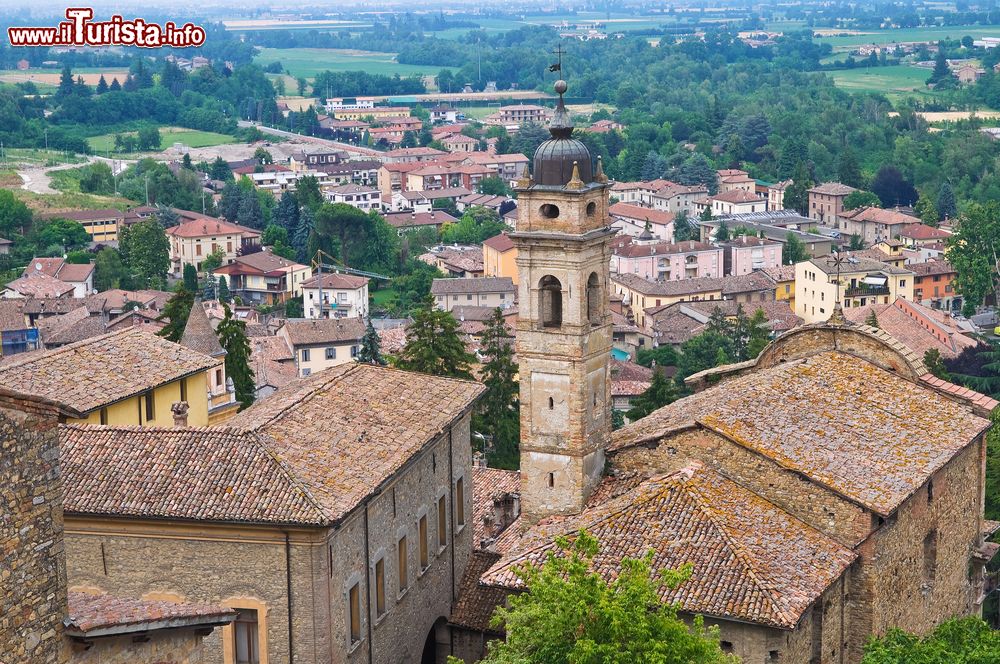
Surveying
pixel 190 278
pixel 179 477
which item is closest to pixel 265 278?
pixel 190 278

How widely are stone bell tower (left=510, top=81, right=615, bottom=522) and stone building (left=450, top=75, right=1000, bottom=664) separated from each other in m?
0.03

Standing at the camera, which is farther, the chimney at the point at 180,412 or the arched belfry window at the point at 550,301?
the chimney at the point at 180,412

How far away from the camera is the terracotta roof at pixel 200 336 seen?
4422cm

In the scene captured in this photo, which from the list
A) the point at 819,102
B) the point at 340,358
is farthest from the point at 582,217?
the point at 819,102

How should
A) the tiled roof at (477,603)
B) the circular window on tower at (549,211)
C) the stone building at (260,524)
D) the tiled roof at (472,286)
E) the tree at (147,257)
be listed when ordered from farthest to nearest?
the tree at (147,257)
the tiled roof at (472,286)
the tiled roof at (477,603)
the circular window on tower at (549,211)
the stone building at (260,524)

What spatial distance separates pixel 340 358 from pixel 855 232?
2299 inches

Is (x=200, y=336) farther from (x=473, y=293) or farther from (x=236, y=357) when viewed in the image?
(x=473, y=293)

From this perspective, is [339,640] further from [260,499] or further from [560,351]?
[560,351]

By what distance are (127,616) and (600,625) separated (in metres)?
8.02

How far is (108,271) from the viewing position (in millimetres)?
103938

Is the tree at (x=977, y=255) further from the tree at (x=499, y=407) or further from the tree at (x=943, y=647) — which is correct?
the tree at (x=943, y=647)

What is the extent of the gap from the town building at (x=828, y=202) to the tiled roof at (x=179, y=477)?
110931 mm

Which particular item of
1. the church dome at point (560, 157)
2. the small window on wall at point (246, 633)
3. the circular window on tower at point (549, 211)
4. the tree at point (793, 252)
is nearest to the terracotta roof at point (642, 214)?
the tree at point (793, 252)

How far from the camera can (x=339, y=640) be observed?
79.0ft
